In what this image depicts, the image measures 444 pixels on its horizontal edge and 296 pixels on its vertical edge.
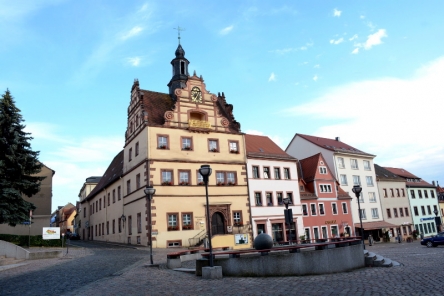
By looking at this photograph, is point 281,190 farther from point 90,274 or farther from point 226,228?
point 90,274

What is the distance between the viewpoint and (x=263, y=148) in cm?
4581

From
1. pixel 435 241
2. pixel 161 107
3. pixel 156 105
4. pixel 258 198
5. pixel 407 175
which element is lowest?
pixel 435 241

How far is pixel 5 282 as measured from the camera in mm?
13555

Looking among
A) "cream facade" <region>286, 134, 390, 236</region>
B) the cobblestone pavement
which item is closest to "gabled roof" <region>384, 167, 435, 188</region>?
"cream facade" <region>286, 134, 390, 236</region>

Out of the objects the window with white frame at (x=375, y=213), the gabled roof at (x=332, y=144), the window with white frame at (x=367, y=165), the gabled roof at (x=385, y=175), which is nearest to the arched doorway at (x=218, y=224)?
the gabled roof at (x=332, y=144)

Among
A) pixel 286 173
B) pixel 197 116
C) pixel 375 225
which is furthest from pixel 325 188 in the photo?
pixel 197 116

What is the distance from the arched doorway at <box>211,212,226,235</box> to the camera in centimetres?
3678

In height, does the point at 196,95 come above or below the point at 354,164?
above

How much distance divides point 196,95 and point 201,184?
9.54 m

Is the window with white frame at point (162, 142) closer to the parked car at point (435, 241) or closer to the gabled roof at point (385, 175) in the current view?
the parked car at point (435, 241)

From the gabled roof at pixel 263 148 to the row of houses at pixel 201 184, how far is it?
0.60 feet

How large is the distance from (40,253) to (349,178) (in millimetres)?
46449

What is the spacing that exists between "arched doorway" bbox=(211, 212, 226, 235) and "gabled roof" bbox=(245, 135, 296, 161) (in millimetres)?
8081

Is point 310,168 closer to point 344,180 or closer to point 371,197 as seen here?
point 344,180
